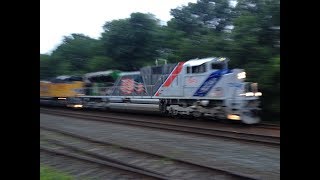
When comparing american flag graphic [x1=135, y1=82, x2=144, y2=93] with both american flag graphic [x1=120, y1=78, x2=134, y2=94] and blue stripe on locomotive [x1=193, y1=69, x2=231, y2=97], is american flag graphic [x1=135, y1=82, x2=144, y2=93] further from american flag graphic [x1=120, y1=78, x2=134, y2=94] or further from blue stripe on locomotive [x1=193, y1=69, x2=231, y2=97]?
blue stripe on locomotive [x1=193, y1=69, x2=231, y2=97]

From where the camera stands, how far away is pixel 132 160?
7.34 m

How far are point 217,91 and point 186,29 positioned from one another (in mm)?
11398

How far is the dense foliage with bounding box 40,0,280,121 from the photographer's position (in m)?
14.2

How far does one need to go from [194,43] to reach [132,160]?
13.1 metres

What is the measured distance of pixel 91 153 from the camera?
8.23 meters

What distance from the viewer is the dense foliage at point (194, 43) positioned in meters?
14.2

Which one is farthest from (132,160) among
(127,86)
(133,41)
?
(133,41)

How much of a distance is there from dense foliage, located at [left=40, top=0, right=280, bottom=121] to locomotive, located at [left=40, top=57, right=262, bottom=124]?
44.7 inches

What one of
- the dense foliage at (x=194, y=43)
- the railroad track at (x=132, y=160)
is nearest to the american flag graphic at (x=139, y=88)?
the dense foliage at (x=194, y=43)

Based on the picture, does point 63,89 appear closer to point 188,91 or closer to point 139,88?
point 139,88

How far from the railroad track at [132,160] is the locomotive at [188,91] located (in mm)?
5332

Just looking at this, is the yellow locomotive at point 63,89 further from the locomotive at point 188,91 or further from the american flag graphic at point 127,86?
the american flag graphic at point 127,86
